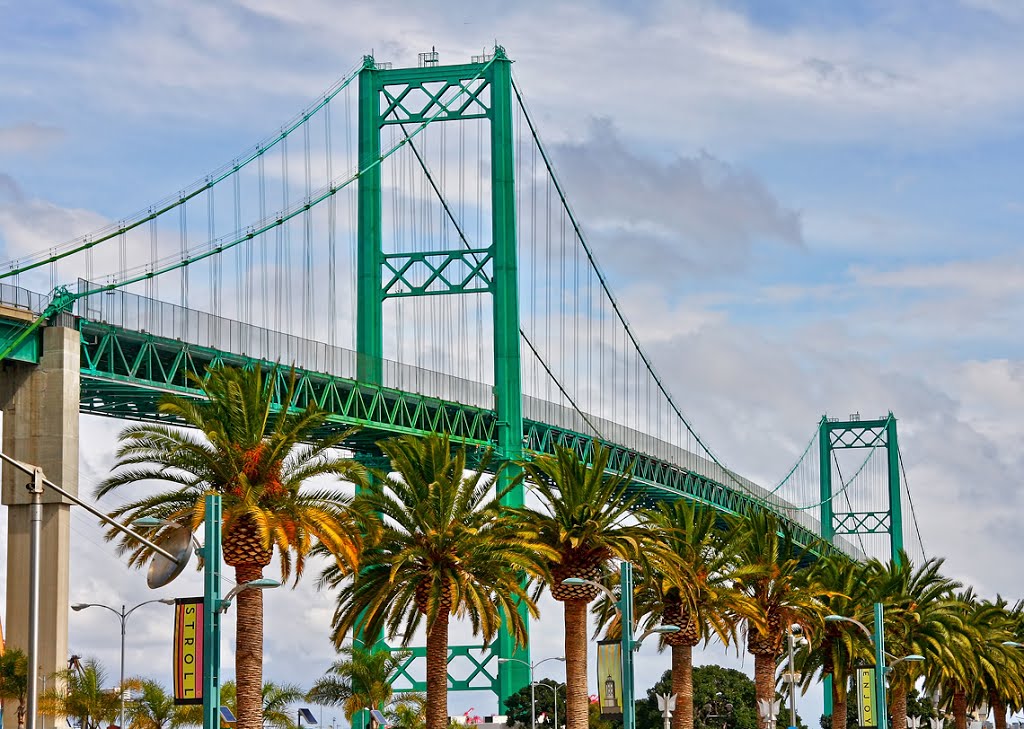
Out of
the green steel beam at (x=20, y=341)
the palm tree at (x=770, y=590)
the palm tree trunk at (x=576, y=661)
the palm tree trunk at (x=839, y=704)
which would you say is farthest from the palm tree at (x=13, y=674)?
the palm tree trunk at (x=839, y=704)

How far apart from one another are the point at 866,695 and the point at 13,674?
27675 mm

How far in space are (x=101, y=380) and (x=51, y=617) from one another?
963cm

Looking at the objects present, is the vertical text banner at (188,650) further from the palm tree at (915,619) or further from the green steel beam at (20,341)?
the palm tree at (915,619)

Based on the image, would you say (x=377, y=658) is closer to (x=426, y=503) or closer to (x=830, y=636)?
(x=830, y=636)

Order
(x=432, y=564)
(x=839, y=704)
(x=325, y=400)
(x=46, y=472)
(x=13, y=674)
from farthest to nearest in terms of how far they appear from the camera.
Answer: (x=325, y=400) → (x=839, y=704) → (x=13, y=674) → (x=46, y=472) → (x=432, y=564)

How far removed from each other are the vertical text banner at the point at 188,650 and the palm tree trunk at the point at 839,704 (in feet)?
116

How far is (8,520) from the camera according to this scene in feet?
193

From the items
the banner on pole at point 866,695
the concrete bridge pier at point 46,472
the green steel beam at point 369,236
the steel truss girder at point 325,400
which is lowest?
the banner on pole at point 866,695

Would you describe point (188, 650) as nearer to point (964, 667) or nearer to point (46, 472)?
point (46, 472)

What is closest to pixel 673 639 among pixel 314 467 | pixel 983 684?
pixel 314 467

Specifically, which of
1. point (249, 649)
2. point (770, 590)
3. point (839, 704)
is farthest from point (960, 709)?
point (249, 649)

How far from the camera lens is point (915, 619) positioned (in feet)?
252

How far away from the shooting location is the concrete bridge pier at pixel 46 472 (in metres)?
57.0

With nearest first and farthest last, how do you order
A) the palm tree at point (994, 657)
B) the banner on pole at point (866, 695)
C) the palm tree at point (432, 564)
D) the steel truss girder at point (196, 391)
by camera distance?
the palm tree at point (432, 564) → the steel truss girder at point (196, 391) → the banner on pole at point (866, 695) → the palm tree at point (994, 657)
